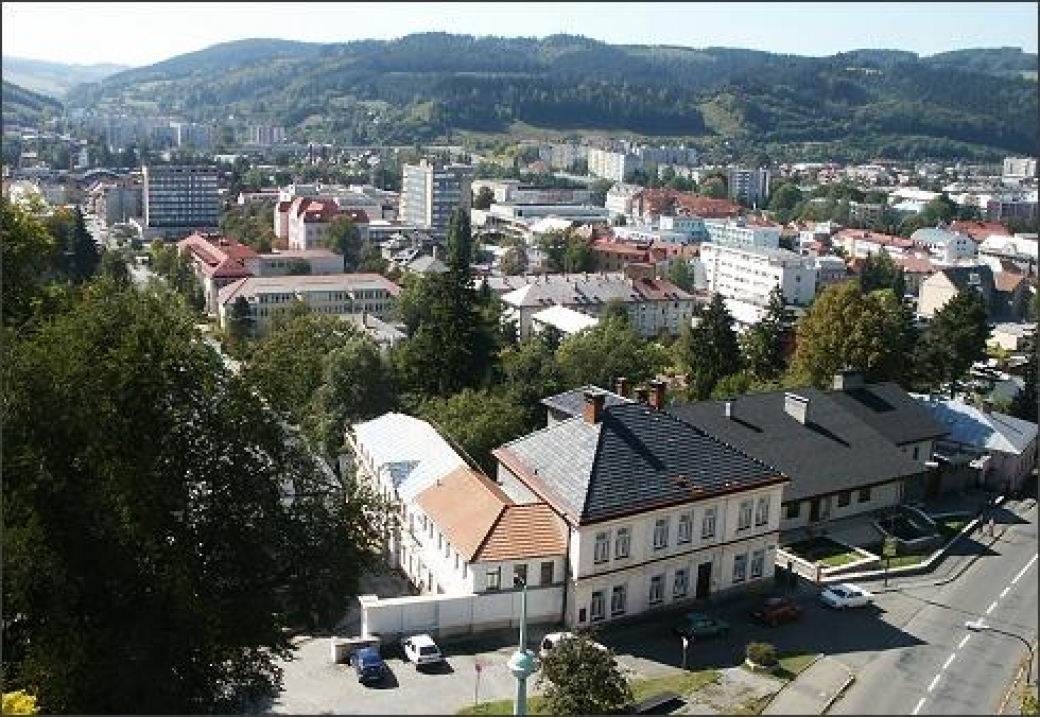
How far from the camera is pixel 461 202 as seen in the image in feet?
420

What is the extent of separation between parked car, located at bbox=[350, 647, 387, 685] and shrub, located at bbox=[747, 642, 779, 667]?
25.0ft

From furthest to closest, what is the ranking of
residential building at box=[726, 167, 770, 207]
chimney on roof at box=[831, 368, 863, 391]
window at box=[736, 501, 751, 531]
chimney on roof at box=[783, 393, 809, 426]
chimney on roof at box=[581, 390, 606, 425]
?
residential building at box=[726, 167, 770, 207] < chimney on roof at box=[831, 368, 863, 391] < chimney on roof at box=[783, 393, 809, 426] < window at box=[736, 501, 751, 531] < chimney on roof at box=[581, 390, 606, 425]

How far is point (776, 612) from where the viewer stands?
25.4 metres

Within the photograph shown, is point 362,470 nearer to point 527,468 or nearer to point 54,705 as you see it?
point 527,468

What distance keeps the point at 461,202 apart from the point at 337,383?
299ft

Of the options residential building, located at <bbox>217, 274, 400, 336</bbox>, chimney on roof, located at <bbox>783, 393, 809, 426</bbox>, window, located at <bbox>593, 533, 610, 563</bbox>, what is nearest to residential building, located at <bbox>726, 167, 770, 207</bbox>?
residential building, located at <bbox>217, 274, 400, 336</bbox>

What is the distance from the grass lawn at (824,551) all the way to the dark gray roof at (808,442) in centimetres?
131

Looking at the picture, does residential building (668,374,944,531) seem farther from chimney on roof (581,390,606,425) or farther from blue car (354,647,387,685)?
blue car (354,647,387,685)

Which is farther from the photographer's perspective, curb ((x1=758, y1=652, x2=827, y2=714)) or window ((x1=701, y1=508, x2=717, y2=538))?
window ((x1=701, y1=508, x2=717, y2=538))

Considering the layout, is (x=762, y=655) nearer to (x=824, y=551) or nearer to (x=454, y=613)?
(x=454, y=613)

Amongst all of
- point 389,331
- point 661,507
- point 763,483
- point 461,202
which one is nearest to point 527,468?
point 661,507

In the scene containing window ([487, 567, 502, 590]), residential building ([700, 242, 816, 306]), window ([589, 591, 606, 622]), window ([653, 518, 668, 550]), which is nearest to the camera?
window ([487, 567, 502, 590])

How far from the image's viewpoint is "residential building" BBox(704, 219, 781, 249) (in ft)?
363

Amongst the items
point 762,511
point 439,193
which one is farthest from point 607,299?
point 439,193
